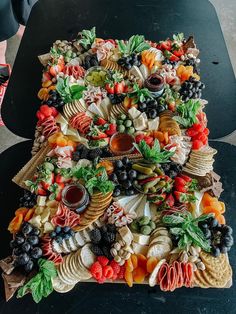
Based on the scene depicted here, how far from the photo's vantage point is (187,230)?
1.94 metres

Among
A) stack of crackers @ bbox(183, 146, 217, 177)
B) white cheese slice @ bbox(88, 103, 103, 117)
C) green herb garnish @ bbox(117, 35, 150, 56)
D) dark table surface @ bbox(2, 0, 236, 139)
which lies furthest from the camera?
green herb garnish @ bbox(117, 35, 150, 56)

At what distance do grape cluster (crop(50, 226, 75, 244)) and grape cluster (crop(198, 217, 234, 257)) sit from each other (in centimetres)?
64

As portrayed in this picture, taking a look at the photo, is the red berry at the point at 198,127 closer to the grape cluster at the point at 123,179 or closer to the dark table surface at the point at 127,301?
the grape cluster at the point at 123,179

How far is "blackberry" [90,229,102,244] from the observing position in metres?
1.98

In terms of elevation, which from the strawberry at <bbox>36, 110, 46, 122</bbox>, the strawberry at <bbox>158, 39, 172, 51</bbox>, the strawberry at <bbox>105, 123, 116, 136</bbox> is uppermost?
the strawberry at <bbox>158, 39, 172, 51</bbox>

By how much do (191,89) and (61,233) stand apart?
1185 mm

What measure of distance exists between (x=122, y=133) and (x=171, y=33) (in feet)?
3.47

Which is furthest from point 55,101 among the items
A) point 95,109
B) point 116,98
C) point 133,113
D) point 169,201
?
point 169,201

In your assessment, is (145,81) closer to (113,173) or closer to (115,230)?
(113,173)

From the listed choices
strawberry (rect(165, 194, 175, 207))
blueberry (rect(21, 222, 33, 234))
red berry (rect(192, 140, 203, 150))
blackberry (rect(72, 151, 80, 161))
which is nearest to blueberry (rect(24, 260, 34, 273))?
blueberry (rect(21, 222, 33, 234))

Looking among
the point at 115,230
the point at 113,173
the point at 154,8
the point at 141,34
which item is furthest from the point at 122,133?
the point at 154,8

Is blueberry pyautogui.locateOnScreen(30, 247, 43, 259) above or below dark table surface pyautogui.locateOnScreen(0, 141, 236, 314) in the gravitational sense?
above

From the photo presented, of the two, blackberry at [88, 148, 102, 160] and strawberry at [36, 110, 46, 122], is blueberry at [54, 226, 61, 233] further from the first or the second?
strawberry at [36, 110, 46, 122]

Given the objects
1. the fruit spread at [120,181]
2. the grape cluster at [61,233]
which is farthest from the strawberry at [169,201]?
the grape cluster at [61,233]
